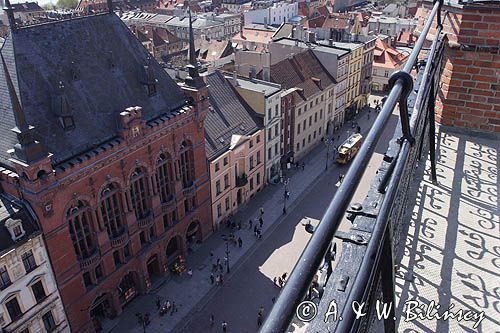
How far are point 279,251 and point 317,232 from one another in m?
37.9

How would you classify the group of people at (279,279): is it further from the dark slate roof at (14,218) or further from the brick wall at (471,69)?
the brick wall at (471,69)

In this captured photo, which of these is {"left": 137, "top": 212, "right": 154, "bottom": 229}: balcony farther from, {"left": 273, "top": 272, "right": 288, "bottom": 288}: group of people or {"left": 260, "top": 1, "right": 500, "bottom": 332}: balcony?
{"left": 260, "top": 1, "right": 500, "bottom": 332}: balcony

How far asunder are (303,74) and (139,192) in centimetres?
3144

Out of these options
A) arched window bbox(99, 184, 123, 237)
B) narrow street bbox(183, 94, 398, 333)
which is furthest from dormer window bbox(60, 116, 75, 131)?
narrow street bbox(183, 94, 398, 333)

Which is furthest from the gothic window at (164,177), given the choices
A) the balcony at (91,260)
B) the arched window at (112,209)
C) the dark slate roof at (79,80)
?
the balcony at (91,260)

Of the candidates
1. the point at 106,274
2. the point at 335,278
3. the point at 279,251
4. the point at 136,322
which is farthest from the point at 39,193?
the point at 335,278

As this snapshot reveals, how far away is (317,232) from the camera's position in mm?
2105

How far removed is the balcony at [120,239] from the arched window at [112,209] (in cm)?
21

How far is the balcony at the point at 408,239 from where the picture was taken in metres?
2.42

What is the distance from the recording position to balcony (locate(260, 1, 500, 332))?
7.94 feet

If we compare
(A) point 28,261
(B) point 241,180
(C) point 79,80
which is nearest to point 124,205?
(A) point 28,261

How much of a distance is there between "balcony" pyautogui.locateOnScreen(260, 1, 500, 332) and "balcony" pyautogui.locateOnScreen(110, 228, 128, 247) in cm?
2578

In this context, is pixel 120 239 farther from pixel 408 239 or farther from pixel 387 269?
pixel 387 269

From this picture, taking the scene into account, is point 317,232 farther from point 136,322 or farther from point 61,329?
point 136,322
